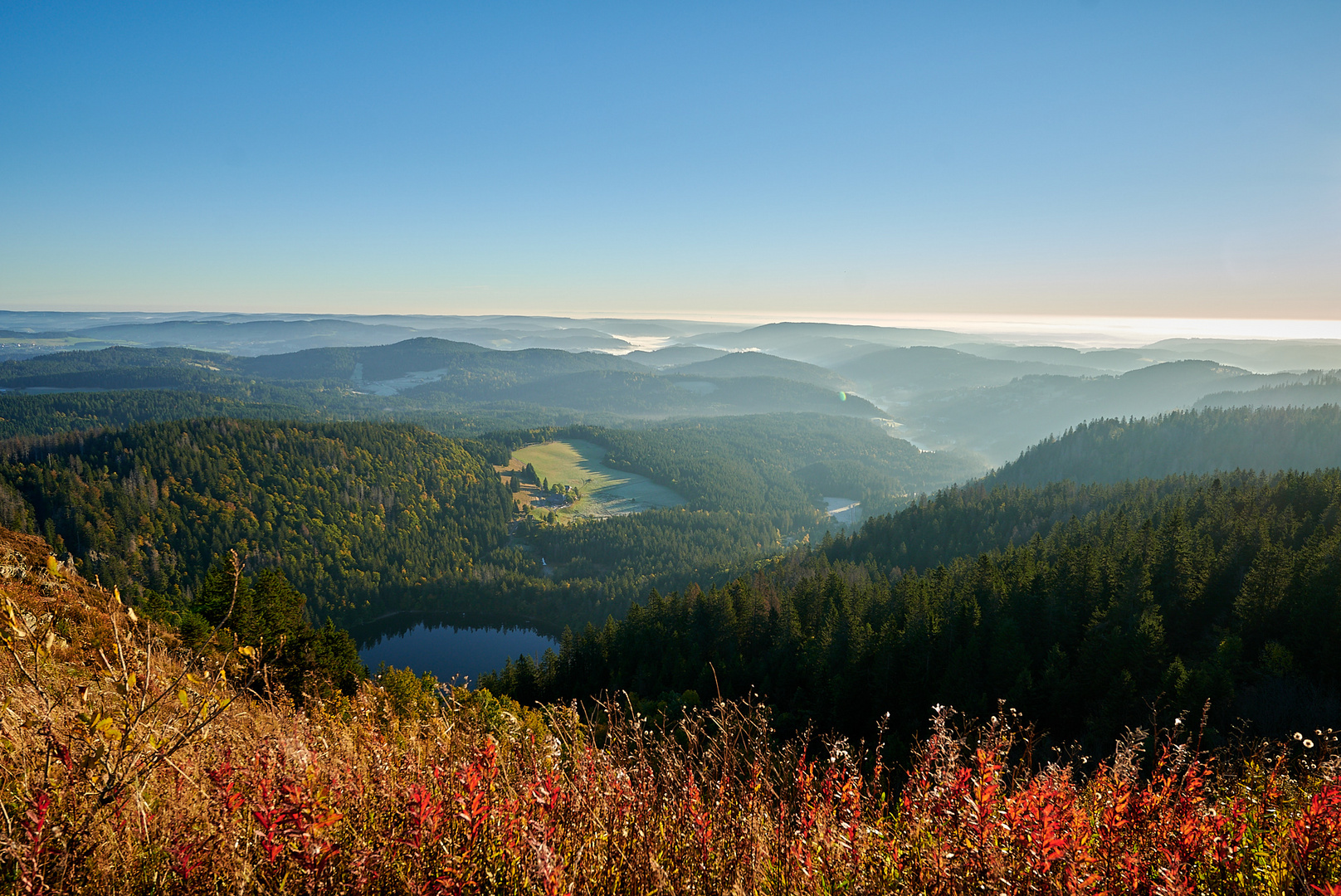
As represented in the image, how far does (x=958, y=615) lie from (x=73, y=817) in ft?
145

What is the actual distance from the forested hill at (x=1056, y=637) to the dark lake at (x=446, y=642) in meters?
62.6

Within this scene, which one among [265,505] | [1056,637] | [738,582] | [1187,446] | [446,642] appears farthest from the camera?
[1187,446]

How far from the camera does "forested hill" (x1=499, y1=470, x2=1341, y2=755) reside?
97.7 feet

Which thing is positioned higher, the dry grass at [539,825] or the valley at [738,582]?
the dry grass at [539,825]

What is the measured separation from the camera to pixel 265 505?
14875 centimetres


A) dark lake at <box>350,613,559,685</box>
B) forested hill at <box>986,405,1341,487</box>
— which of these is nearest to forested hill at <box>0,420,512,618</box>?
dark lake at <box>350,613,559,685</box>

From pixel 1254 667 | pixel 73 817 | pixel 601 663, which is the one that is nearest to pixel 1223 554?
pixel 1254 667

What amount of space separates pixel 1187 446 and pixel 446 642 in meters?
186

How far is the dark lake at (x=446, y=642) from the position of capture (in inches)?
4313

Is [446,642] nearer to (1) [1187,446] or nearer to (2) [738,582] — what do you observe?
(2) [738,582]

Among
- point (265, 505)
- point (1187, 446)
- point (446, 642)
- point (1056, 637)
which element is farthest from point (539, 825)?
point (1187, 446)

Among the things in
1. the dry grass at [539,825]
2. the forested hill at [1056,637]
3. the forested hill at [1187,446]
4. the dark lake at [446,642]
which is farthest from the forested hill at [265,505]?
the forested hill at [1187,446]

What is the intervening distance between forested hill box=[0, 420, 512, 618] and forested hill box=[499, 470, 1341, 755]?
99.0 meters

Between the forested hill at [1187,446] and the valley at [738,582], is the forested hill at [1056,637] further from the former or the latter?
the forested hill at [1187,446]
